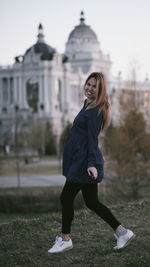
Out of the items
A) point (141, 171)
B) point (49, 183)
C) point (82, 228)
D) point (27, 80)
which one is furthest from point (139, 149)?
point (27, 80)

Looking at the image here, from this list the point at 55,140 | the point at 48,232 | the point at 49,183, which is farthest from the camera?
the point at 55,140

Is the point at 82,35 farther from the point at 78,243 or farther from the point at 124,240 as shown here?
the point at 124,240

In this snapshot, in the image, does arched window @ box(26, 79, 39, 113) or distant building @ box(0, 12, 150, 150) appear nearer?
distant building @ box(0, 12, 150, 150)

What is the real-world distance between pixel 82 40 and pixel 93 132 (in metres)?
89.5

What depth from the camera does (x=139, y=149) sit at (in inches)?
686

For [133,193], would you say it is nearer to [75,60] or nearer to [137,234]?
[137,234]

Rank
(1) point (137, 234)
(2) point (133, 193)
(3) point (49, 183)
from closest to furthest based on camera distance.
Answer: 1. (1) point (137, 234)
2. (2) point (133, 193)
3. (3) point (49, 183)

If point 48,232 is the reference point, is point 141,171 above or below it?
below

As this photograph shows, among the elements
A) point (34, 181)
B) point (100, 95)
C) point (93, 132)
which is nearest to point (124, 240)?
point (93, 132)

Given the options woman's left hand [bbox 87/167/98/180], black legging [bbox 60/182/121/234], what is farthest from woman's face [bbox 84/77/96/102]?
black legging [bbox 60/182/121/234]

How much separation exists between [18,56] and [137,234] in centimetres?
7528

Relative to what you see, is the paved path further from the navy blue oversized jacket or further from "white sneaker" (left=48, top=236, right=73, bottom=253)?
the navy blue oversized jacket

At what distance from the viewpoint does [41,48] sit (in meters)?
79.9

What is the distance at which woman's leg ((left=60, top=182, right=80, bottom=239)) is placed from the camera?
4.48m
